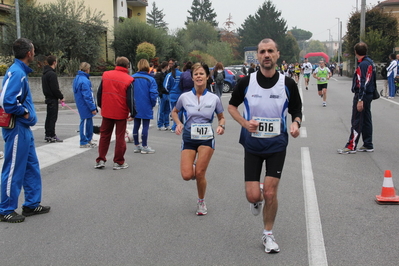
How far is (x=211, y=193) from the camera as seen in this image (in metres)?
6.63

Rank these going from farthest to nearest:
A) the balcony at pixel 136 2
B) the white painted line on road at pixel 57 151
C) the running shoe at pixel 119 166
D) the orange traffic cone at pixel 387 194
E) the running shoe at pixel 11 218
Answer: the balcony at pixel 136 2, the white painted line on road at pixel 57 151, the running shoe at pixel 119 166, the orange traffic cone at pixel 387 194, the running shoe at pixel 11 218

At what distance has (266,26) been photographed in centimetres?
10394

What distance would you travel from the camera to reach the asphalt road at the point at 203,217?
4414 millimetres

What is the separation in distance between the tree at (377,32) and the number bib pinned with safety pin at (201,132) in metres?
39.4

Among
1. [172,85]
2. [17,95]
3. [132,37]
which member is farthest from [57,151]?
[132,37]

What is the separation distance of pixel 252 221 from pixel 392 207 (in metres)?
1.75

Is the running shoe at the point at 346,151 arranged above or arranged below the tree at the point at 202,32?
below

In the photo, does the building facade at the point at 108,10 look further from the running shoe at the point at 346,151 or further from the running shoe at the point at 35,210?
the running shoe at the point at 35,210

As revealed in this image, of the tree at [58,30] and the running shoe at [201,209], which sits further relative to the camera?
the tree at [58,30]

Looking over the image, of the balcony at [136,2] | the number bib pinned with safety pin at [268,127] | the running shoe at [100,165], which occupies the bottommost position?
the running shoe at [100,165]

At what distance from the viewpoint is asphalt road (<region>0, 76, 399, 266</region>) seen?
4414mm

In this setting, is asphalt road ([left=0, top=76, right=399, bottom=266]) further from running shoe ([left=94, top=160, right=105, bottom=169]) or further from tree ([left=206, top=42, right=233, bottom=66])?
tree ([left=206, top=42, right=233, bottom=66])

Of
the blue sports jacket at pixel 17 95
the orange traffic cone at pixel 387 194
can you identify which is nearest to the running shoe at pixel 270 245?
the orange traffic cone at pixel 387 194

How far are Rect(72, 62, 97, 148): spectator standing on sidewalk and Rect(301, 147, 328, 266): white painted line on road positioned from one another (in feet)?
15.2
